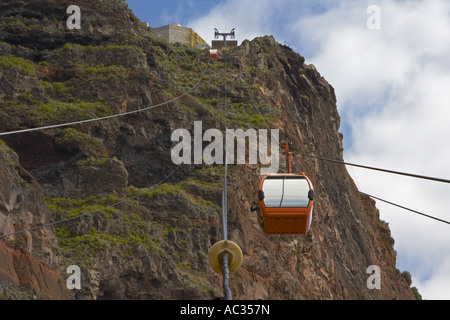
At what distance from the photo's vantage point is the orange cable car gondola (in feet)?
98.5

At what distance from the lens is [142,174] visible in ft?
143

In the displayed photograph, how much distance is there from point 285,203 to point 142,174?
14713 millimetres

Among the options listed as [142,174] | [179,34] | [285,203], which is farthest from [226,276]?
[179,34]

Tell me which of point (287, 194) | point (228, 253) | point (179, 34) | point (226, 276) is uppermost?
point (179, 34)

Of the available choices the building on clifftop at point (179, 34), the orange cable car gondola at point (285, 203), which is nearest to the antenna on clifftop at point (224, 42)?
the building on clifftop at point (179, 34)

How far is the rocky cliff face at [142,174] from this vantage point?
33.4 metres

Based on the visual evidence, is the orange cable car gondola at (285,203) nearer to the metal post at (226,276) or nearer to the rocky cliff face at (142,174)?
the rocky cliff face at (142,174)

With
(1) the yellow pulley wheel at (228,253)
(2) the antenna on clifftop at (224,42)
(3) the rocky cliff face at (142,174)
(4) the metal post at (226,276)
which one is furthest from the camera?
(2) the antenna on clifftop at (224,42)

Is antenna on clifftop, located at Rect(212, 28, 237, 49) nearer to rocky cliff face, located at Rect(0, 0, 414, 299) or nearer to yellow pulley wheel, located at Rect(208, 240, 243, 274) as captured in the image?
rocky cliff face, located at Rect(0, 0, 414, 299)

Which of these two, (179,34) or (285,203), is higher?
(179,34)

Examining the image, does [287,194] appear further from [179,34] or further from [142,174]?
[179,34]
